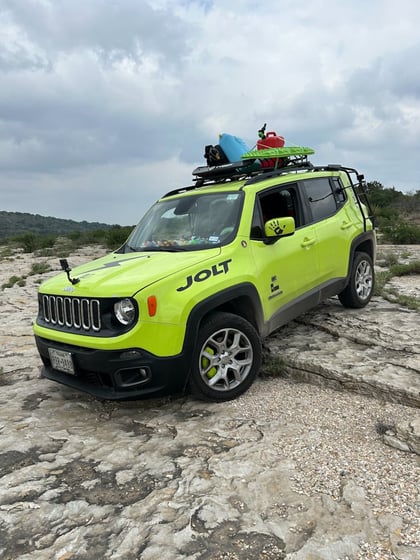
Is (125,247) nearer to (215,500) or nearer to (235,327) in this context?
(235,327)

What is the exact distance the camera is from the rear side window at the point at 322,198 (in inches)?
204

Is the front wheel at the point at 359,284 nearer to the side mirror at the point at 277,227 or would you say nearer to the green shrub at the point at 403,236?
the side mirror at the point at 277,227

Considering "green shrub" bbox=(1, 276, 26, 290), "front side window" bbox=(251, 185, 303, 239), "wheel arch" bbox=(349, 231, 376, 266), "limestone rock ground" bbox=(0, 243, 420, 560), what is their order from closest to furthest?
1. "limestone rock ground" bbox=(0, 243, 420, 560)
2. "front side window" bbox=(251, 185, 303, 239)
3. "wheel arch" bbox=(349, 231, 376, 266)
4. "green shrub" bbox=(1, 276, 26, 290)

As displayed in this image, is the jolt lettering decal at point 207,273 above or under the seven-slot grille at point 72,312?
above

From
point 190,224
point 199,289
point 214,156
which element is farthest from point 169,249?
point 214,156

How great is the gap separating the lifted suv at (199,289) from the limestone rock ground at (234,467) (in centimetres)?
36

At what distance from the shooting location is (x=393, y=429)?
3.14m

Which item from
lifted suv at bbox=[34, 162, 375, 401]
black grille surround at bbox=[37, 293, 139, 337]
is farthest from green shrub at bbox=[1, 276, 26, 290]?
black grille surround at bbox=[37, 293, 139, 337]

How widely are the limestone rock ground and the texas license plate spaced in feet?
1.30

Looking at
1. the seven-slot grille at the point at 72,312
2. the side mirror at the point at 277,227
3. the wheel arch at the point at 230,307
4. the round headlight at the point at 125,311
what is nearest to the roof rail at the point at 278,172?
the side mirror at the point at 277,227

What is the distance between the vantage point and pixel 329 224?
5.30m

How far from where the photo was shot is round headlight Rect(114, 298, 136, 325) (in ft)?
11.0

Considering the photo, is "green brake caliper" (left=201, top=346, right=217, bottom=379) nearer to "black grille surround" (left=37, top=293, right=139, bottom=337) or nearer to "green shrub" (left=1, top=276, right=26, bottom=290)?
"black grille surround" (left=37, top=293, right=139, bottom=337)

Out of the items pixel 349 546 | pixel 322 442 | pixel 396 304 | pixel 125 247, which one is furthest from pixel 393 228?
pixel 349 546
